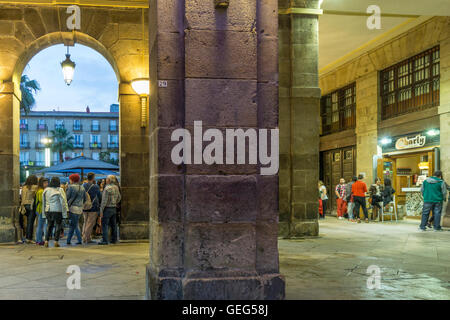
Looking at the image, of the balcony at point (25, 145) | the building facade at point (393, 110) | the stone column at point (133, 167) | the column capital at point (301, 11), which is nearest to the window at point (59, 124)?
the balcony at point (25, 145)

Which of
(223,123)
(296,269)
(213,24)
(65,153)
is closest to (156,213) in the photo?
(223,123)

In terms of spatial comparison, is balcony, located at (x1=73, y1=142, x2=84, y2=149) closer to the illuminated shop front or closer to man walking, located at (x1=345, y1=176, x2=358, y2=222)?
man walking, located at (x1=345, y1=176, x2=358, y2=222)

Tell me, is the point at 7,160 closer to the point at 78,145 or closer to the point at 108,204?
the point at 108,204

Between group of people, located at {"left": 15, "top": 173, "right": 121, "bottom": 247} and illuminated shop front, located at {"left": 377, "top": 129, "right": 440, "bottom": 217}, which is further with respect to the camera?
illuminated shop front, located at {"left": 377, "top": 129, "right": 440, "bottom": 217}

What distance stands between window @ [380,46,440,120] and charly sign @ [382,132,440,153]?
93cm

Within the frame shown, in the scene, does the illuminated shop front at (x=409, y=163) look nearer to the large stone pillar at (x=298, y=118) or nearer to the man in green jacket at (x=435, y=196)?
the man in green jacket at (x=435, y=196)

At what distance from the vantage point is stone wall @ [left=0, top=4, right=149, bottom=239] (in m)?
10.6

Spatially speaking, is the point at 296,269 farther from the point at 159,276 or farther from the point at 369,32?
the point at 369,32

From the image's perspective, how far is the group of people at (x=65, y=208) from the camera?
398 inches

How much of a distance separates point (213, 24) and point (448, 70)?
1173 centimetres

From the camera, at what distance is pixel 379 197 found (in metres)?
16.6

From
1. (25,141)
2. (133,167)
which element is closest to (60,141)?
(25,141)

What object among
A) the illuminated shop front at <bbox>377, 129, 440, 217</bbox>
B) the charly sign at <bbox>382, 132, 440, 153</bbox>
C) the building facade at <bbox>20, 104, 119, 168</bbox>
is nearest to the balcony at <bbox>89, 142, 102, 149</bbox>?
the building facade at <bbox>20, 104, 119, 168</bbox>

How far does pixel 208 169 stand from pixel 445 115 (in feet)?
38.9
